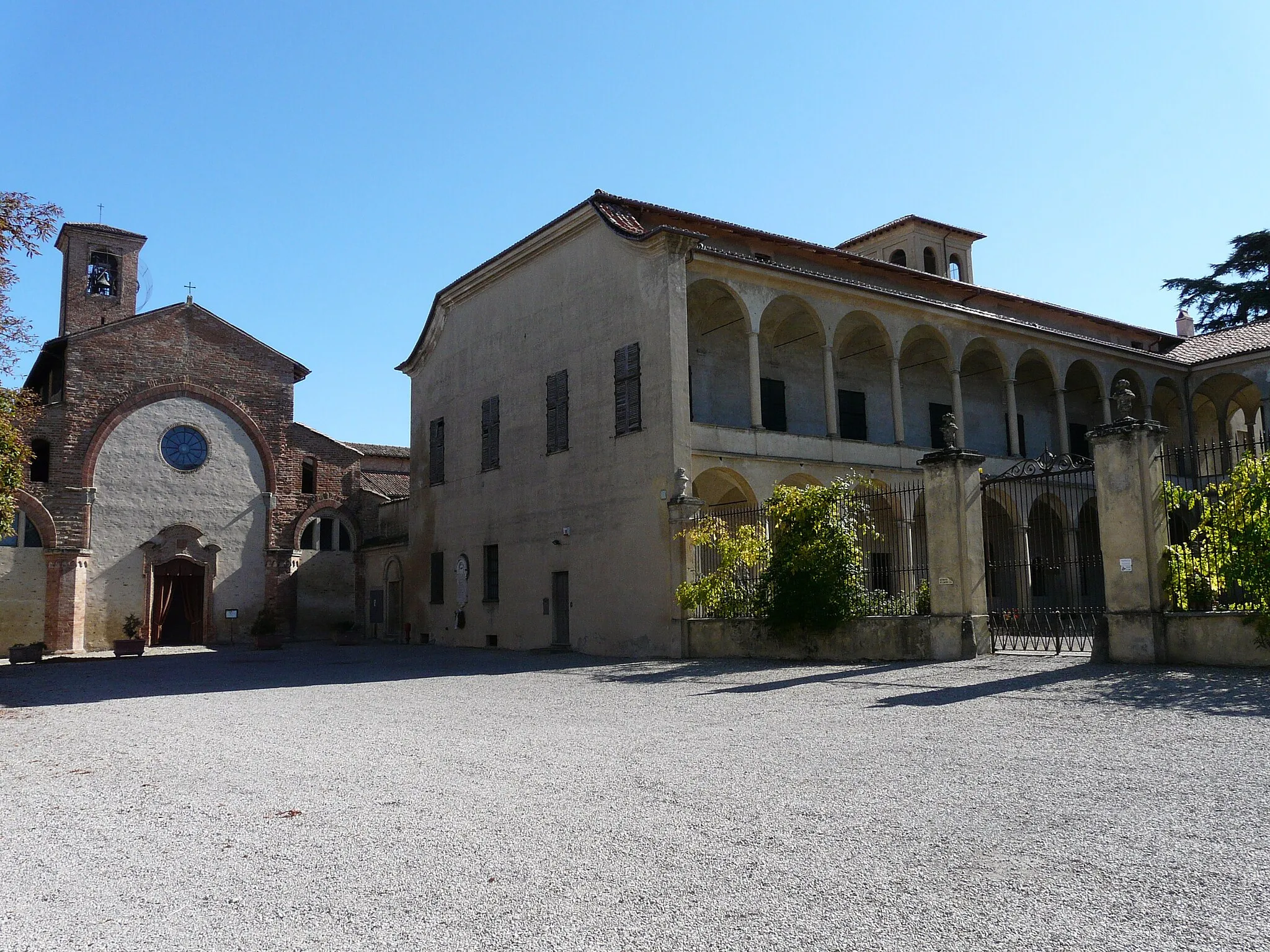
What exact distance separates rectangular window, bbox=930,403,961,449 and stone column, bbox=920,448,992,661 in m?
11.4

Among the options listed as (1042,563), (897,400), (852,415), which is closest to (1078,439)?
(852,415)

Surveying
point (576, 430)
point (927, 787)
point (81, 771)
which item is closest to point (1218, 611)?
point (927, 787)

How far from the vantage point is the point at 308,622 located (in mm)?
29781

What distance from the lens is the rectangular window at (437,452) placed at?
1020 inches

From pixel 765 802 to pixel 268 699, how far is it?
8.95 meters

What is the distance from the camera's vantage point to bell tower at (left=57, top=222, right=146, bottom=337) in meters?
31.1

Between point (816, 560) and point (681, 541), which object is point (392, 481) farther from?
point (816, 560)

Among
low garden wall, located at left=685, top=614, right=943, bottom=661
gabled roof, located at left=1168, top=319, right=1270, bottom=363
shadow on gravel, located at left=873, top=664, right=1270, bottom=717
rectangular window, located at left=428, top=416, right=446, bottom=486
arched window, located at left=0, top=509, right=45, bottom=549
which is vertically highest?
gabled roof, located at left=1168, top=319, right=1270, bottom=363

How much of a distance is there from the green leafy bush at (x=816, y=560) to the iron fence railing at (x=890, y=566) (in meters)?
0.14

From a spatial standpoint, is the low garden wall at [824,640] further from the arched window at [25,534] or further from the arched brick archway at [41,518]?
the arched window at [25,534]

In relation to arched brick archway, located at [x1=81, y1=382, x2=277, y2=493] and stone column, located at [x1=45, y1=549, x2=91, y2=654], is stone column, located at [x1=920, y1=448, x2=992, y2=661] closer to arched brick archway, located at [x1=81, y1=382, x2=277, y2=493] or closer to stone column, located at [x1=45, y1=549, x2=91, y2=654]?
arched brick archway, located at [x1=81, y1=382, x2=277, y2=493]

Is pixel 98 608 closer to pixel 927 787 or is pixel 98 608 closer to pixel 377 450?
pixel 377 450

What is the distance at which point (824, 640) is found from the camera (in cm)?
1465

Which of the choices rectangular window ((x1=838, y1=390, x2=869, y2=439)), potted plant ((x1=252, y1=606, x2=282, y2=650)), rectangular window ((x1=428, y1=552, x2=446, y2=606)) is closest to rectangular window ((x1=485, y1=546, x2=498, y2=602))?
rectangular window ((x1=428, y1=552, x2=446, y2=606))
